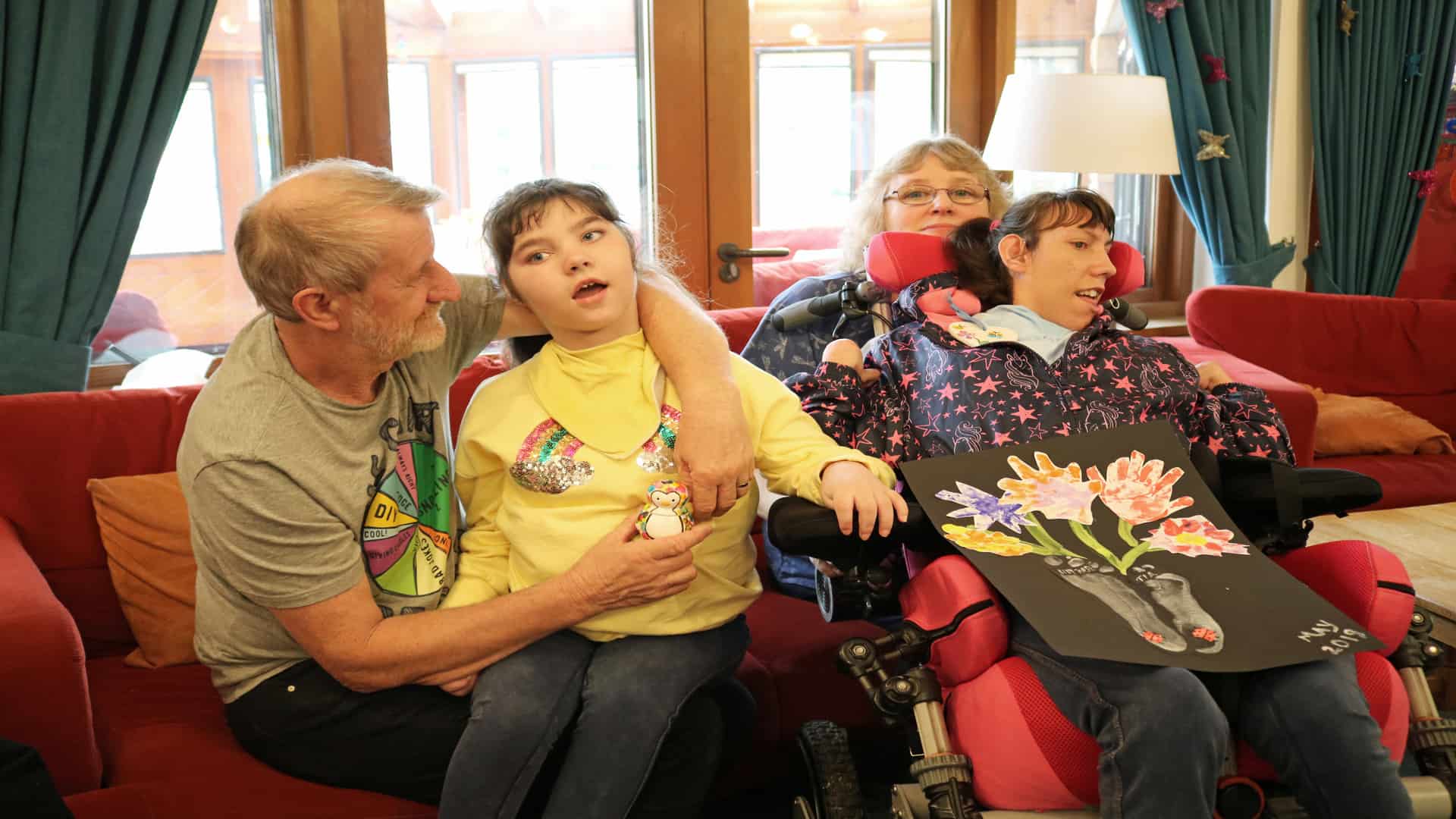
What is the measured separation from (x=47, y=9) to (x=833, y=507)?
83.3 inches

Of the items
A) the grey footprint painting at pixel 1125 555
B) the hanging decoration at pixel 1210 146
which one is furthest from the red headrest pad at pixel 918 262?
the hanging decoration at pixel 1210 146

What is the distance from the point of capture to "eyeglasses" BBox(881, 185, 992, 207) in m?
2.41

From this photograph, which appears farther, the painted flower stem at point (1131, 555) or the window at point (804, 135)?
the window at point (804, 135)

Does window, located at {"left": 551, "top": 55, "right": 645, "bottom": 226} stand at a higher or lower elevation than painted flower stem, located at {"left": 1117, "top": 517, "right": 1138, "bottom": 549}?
higher

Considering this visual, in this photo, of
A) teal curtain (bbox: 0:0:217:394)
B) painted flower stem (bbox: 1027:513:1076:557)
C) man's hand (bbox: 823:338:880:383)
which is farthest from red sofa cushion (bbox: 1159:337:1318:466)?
teal curtain (bbox: 0:0:217:394)

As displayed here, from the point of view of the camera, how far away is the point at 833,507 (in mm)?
1581

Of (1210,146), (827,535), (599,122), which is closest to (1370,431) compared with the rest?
(1210,146)

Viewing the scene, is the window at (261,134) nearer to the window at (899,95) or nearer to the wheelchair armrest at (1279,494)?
the window at (899,95)

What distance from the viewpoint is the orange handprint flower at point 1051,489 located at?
1.68 metres

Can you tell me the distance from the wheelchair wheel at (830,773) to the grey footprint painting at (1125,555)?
40cm

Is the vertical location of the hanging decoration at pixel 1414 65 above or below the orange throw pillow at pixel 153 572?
above

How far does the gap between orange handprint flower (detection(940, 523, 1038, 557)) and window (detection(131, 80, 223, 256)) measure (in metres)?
2.24

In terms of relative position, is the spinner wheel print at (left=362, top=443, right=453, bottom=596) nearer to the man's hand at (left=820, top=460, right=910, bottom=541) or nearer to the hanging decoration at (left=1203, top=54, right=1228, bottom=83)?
the man's hand at (left=820, top=460, right=910, bottom=541)

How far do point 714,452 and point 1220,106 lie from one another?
304 centimetres
